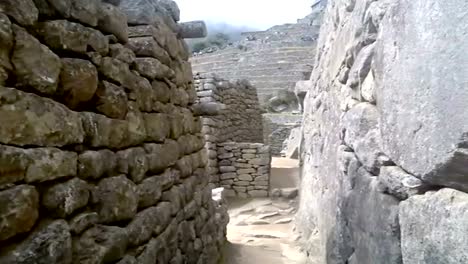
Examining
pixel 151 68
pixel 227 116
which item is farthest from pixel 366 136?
pixel 227 116

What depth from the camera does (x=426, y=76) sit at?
1430mm

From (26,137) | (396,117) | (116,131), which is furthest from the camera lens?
(116,131)

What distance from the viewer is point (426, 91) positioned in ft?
4.69

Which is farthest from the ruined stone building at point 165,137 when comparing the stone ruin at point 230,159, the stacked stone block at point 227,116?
the stone ruin at point 230,159

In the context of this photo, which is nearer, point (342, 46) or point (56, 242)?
point (56, 242)

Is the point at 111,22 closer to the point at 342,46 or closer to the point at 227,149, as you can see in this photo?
the point at 342,46

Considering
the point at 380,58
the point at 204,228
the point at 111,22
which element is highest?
the point at 111,22

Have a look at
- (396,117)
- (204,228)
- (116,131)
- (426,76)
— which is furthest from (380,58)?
(204,228)

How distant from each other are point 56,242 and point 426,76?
4.67ft

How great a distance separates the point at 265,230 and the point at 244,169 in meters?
2.69

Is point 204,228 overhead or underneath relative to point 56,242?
underneath

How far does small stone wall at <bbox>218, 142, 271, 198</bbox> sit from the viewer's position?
8.75 m

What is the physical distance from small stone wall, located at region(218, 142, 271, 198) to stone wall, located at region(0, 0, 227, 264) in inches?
226

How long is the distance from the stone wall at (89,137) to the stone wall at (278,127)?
1521 centimetres
